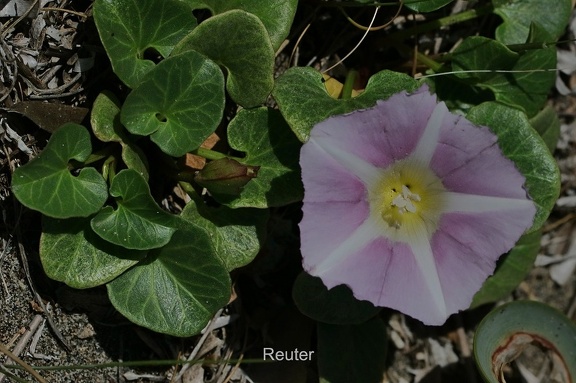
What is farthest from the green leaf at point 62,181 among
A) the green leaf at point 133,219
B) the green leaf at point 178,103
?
the green leaf at point 178,103

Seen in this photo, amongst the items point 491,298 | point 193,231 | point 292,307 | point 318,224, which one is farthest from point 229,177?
point 491,298

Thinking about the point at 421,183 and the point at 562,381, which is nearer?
the point at 421,183

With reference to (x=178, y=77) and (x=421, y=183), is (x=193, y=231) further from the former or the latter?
(x=421, y=183)

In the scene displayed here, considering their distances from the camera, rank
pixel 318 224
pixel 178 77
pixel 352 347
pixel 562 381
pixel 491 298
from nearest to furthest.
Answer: pixel 318 224
pixel 178 77
pixel 352 347
pixel 491 298
pixel 562 381

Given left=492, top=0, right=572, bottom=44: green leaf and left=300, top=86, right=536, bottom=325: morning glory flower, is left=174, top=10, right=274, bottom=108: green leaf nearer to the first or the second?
left=300, top=86, right=536, bottom=325: morning glory flower

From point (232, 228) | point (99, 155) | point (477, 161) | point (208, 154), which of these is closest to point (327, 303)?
point (232, 228)
